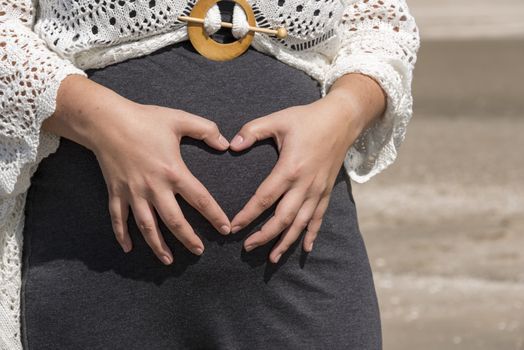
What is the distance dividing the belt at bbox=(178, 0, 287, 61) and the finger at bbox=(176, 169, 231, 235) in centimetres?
20

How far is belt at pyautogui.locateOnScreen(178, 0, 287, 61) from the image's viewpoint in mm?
1543

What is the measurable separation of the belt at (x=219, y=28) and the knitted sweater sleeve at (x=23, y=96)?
6.8 inches

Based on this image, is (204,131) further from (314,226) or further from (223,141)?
(314,226)

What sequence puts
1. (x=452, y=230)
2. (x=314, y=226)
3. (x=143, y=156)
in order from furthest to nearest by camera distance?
1. (x=452, y=230)
2. (x=314, y=226)
3. (x=143, y=156)

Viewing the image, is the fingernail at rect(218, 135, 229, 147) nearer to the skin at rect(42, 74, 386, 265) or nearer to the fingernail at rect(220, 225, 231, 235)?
the skin at rect(42, 74, 386, 265)

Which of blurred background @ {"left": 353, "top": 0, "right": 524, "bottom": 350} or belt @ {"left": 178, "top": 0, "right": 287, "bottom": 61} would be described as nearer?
belt @ {"left": 178, "top": 0, "right": 287, "bottom": 61}

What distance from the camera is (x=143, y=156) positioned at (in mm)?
1423

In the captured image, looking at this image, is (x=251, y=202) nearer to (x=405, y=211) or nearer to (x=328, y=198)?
(x=328, y=198)

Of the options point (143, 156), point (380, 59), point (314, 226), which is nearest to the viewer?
point (143, 156)

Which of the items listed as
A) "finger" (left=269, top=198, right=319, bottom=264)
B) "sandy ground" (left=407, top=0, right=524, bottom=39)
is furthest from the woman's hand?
"sandy ground" (left=407, top=0, right=524, bottom=39)

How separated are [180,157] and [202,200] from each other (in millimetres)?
63

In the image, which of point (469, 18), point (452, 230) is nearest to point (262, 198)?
point (452, 230)

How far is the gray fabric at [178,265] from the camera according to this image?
1.50 m

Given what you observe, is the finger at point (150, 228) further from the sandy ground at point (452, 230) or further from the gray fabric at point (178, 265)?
the sandy ground at point (452, 230)
